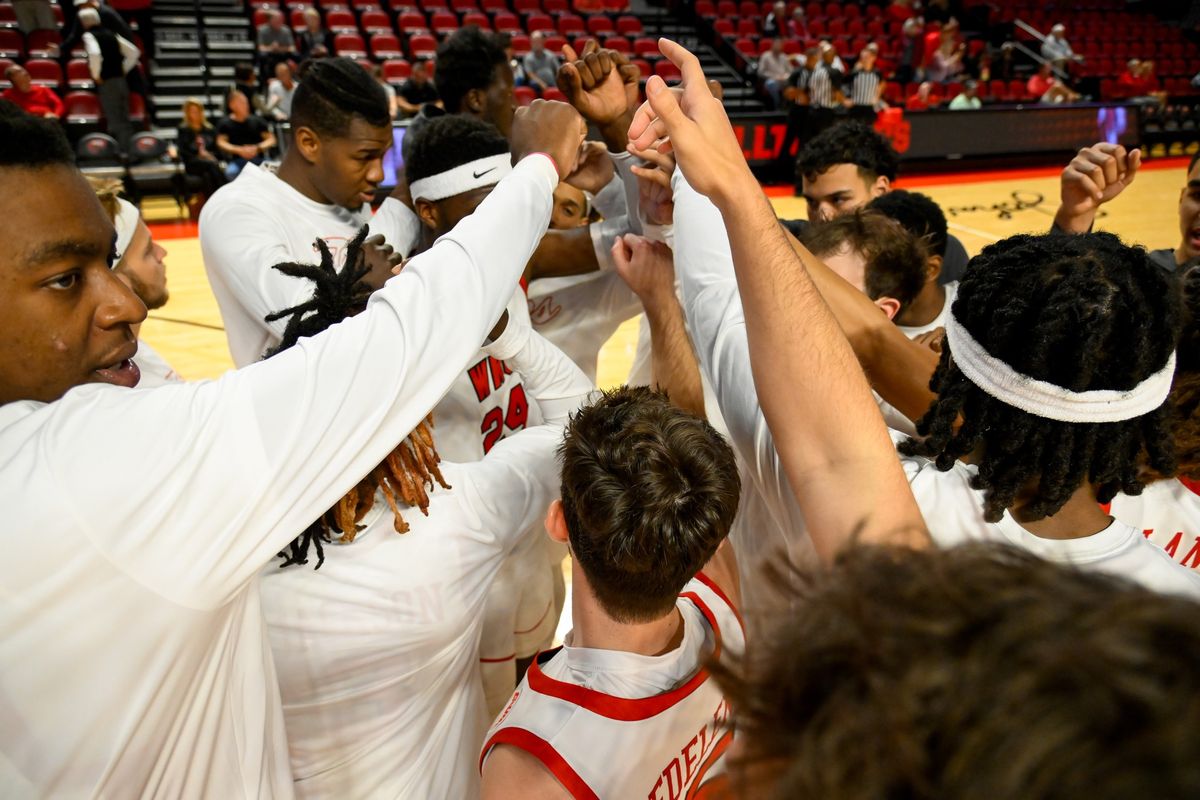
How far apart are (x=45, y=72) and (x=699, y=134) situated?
12.5m

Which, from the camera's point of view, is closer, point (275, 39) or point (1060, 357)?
point (1060, 357)

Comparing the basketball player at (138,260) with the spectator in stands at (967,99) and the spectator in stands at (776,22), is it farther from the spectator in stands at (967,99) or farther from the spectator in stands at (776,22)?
the spectator in stands at (776,22)

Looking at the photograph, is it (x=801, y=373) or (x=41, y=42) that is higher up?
(x=801, y=373)

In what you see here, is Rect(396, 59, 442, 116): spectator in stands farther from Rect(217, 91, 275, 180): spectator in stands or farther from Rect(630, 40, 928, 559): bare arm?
Rect(630, 40, 928, 559): bare arm

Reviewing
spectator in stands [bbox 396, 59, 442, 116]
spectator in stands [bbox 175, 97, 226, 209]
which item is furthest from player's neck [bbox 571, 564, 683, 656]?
spectator in stands [bbox 396, 59, 442, 116]

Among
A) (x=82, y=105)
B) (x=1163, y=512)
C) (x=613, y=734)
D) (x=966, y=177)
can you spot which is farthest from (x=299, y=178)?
(x=966, y=177)

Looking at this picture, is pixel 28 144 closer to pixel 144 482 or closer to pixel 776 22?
pixel 144 482

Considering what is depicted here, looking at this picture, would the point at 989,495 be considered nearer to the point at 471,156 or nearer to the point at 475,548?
the point at 475,548

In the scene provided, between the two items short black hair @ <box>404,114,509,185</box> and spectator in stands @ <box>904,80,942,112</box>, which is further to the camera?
spectator in stands @ <box>904,80,942,112</box>

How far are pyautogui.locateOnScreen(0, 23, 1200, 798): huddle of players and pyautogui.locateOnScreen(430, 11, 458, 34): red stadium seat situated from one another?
12498mm

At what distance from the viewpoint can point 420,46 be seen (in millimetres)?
12273

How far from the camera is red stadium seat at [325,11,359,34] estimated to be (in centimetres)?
1230

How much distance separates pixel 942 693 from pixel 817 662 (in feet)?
0.28

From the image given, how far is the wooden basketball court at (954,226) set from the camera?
222 inches
